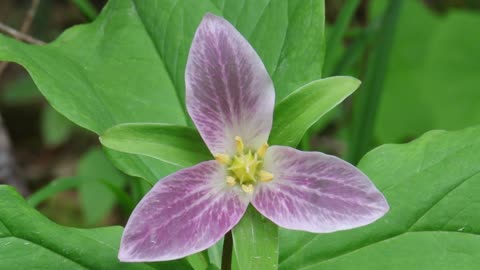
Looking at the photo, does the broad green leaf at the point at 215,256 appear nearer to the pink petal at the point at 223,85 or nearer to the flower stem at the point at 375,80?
the pink petal at the point at 223,85

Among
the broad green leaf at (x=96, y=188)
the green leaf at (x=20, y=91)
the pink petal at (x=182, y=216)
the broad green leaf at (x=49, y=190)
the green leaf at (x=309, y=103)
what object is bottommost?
the broad green leaf at (x=96, y=188)

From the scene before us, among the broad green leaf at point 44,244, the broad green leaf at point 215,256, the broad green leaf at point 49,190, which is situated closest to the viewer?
the broad green leaf at point 44,244

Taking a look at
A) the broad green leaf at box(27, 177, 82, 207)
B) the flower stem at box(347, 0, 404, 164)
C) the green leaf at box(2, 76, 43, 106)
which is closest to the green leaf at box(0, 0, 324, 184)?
the broad green leaf at box(27, 177, 82, 207)

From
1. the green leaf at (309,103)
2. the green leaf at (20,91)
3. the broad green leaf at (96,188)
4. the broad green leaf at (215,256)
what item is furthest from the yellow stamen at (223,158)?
the green leaf at (20,91)

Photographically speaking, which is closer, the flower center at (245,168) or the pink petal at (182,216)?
the pink petal at (182,216)

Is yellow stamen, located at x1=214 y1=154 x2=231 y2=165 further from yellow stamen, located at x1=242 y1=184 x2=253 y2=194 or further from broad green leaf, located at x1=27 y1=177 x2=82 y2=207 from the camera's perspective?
broad green leaf, located at x1=27 y1=177 x2=82 y2=207

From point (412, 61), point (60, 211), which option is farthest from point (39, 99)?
point (412, 61)
